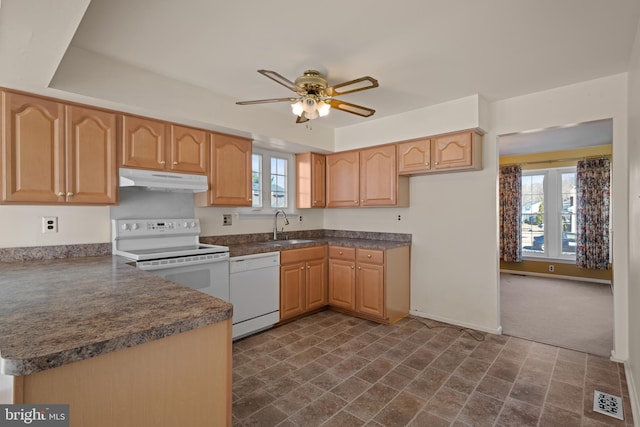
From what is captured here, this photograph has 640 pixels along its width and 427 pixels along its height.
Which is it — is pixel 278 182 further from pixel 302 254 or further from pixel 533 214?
pixel 533 214

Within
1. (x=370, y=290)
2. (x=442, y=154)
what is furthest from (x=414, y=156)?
(x=370, y=290)

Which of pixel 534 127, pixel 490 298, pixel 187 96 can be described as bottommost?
pixel 490 298

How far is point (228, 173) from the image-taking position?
11.0ft

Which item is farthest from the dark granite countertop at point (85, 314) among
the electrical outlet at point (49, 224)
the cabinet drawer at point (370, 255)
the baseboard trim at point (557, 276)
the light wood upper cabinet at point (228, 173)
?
the baseboard trim at point (557, 276)

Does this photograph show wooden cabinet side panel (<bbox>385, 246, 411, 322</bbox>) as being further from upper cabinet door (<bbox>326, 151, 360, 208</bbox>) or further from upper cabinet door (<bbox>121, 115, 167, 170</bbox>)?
upper cabinet door (<bbox>121, 115, 167, 170</bbox>)

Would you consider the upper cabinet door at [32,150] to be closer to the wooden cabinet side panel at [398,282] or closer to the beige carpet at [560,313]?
the wooden cabinet side panel at [398,282]

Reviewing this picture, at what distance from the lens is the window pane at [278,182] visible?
4.30 m

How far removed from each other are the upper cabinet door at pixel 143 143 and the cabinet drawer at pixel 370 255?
2258 mm

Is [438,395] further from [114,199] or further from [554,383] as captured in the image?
[114,199]

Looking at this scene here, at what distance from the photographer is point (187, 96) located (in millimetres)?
2850

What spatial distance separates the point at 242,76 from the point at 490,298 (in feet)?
10.6

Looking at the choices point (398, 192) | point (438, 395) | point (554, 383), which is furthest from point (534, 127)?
point (438, 395)

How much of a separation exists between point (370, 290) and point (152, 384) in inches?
115

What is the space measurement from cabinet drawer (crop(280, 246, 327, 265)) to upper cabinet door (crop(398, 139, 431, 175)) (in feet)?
4.42
